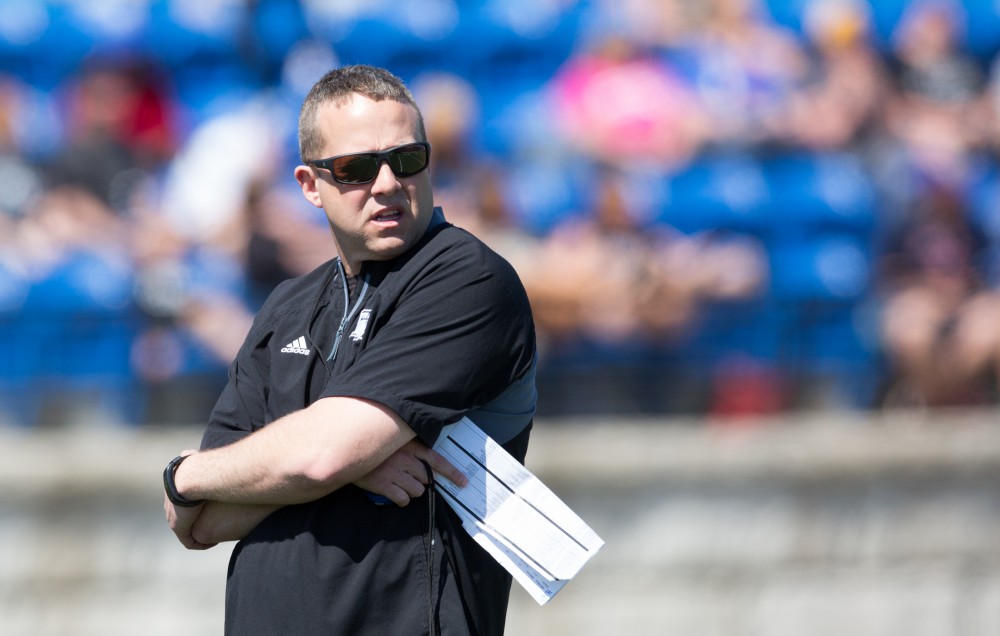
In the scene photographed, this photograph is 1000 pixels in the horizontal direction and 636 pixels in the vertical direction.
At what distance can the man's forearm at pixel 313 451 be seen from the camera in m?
2.64

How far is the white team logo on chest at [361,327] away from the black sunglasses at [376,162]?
0.89 feet

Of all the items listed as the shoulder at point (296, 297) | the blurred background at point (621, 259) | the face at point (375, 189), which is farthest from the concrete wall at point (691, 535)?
the face at point (375, 189)

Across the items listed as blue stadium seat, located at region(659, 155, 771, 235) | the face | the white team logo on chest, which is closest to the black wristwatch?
the white team logo on chest

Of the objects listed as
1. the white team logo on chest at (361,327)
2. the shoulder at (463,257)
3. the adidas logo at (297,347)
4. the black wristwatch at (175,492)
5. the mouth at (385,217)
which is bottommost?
the black wristwatch at (175,492)

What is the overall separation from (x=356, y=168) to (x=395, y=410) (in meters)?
0.52

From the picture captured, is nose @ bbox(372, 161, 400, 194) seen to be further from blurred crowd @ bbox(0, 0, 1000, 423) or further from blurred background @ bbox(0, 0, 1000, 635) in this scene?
blurred crowd @ bbox(0, 0, 1000, 423)

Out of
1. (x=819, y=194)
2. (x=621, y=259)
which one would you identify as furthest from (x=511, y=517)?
(x=819, y=194)

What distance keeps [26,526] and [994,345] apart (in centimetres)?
468

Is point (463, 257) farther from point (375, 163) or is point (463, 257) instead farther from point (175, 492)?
point (175, 492)

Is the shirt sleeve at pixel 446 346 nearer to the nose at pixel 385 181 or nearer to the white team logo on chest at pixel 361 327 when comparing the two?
the white team logo on chest at pixel 361 327

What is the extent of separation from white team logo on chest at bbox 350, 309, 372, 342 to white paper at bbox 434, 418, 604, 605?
260 millimetres

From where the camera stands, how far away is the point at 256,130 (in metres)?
7.82

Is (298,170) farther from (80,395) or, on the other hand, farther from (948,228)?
(948,228)

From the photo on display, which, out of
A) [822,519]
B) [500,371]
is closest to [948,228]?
[822,519]
